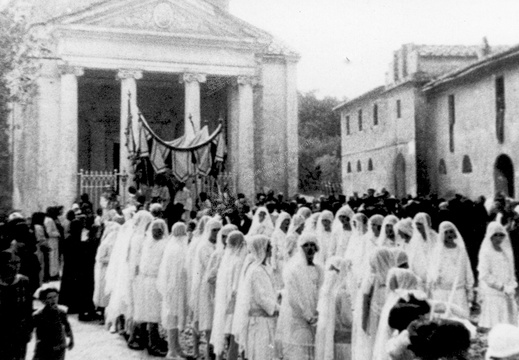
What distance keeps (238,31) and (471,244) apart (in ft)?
50.1

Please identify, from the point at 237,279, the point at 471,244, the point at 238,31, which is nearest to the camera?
the point at 237,279

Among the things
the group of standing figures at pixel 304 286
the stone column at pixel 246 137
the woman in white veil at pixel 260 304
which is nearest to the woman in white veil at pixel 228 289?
the group of standing figures at pixel 304 286

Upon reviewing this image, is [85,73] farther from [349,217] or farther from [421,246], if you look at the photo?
[421,246]

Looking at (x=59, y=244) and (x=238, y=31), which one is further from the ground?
(x=238, y=31)

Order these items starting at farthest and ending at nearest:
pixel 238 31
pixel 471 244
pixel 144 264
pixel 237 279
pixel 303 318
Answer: pixel 238 31 → pixel 471 244 → pixel 144 264 → pixel 237 279 → pixel 303 318

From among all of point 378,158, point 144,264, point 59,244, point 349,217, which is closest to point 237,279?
point 144,264

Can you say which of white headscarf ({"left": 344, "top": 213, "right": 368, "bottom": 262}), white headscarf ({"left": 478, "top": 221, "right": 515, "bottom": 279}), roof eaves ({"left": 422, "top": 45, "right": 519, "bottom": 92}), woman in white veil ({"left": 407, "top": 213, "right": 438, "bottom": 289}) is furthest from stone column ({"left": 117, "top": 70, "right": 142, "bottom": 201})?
white headscarf ({"left": 478, "top": 221, "right": 515, "bottom": 279})

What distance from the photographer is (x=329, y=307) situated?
21.4 ft

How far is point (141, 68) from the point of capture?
25.1 m

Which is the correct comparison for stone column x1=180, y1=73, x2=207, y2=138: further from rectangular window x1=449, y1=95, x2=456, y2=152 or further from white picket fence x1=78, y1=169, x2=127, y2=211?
rectangular window x1=449, y1=95, x2=456, y2=152

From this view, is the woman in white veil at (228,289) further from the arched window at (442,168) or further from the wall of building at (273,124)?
the arched window at (442,168)

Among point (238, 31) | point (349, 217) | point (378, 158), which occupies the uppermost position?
point (238, 31)

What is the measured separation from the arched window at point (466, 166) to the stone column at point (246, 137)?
8.09 m

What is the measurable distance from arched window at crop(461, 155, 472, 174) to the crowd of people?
485 inches
